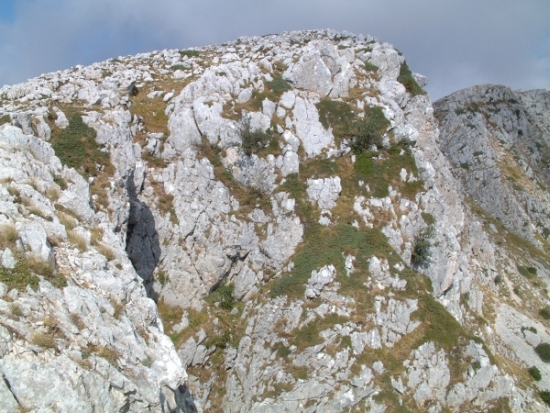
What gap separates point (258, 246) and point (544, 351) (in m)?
26.2

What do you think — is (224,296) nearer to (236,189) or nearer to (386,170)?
(236,189)

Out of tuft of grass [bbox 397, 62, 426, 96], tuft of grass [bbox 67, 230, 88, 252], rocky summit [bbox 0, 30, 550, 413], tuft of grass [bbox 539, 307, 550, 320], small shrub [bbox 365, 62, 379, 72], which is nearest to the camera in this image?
rocky summit [bbox 0, 30, 550, 413]

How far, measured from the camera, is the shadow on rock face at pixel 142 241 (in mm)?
28516

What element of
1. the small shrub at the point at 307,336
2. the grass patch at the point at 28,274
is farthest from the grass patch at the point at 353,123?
the grass patch at the point at 28,274

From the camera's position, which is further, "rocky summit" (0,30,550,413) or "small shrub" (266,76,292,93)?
"small shrub" (266,76,292,93)

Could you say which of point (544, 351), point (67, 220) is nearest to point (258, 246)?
point (67, 220)

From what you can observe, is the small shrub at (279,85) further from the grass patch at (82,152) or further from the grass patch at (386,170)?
the grass patch at (82,152)

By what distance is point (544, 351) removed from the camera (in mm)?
35406

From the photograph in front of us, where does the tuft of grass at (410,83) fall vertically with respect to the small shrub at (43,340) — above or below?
above

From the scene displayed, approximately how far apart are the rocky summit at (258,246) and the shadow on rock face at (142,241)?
0.15 m

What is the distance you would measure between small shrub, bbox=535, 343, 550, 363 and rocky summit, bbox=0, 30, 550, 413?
16 cm

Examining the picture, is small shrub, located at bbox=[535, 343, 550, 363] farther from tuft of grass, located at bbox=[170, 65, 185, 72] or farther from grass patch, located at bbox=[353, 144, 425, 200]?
tuft of grass, located at bbox=[170, 65, 185, 72]

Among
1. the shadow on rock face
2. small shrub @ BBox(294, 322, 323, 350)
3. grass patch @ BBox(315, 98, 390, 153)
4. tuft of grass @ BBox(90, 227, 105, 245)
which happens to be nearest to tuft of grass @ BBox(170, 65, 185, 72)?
grass patch @ BBox(315, 98, 390, 153)

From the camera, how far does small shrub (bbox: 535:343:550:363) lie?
34978 mm
